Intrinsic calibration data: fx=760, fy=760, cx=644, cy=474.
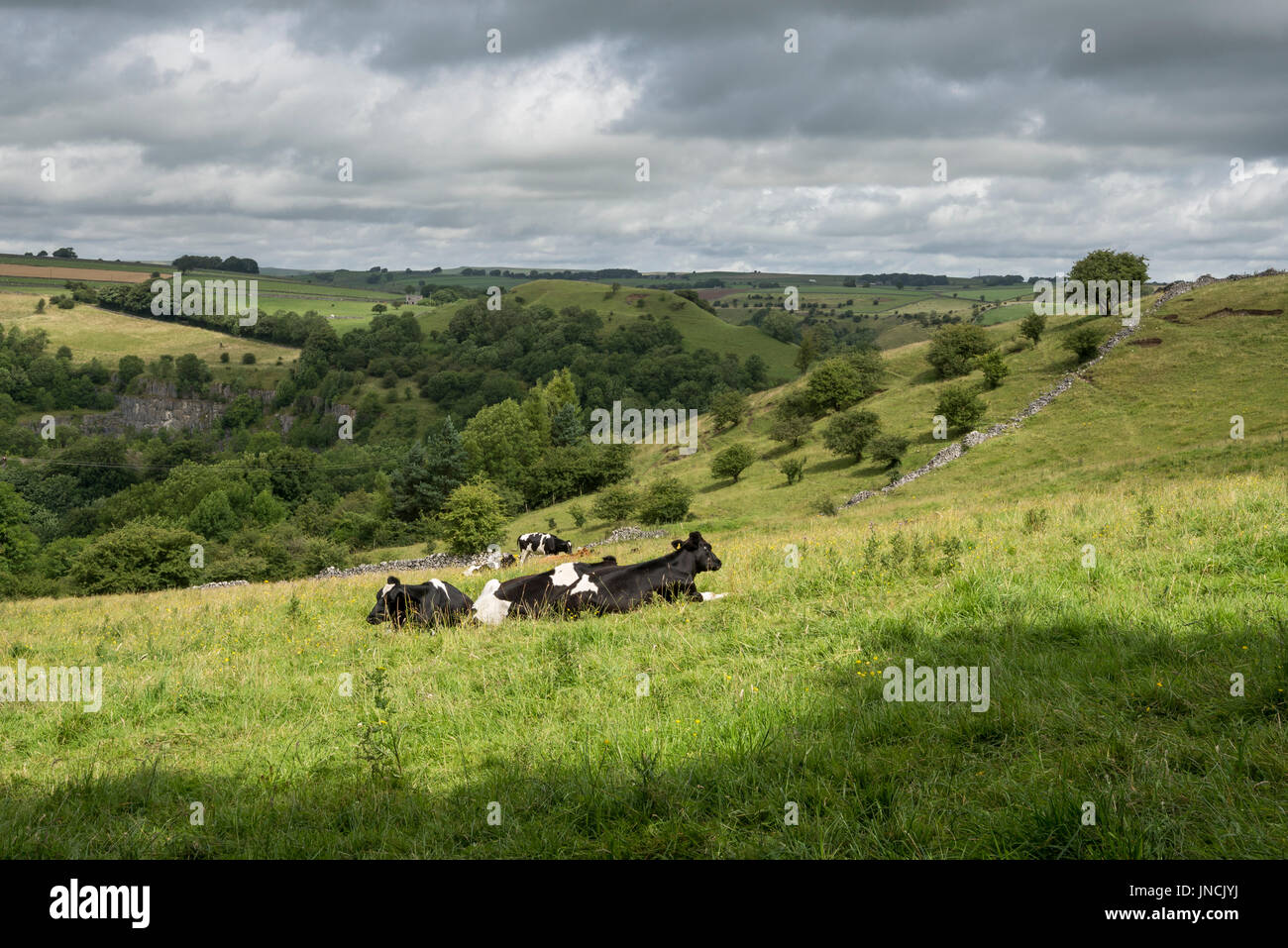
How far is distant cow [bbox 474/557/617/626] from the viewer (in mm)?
9836

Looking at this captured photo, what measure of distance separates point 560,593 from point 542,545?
1644cm

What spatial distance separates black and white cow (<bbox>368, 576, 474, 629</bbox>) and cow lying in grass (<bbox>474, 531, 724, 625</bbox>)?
1.16 feet

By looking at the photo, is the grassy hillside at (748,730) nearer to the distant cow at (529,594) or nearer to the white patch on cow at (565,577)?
the distant cow at (529,594)

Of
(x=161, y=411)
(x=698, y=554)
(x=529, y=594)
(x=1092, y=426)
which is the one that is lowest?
(x=529, y=594)

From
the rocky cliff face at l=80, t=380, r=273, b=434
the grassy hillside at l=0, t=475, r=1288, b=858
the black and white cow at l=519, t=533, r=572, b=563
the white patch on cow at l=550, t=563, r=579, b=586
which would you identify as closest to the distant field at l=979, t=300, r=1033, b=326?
the black and white cow at l=519, t=533, r=572, b=563

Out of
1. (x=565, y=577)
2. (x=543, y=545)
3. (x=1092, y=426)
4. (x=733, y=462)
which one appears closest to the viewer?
(x=565, y=577)

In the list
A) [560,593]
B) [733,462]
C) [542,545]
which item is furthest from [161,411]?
[560,593]

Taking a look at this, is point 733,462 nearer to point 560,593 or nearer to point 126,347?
point 560,593

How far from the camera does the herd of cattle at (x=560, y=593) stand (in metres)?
9.78

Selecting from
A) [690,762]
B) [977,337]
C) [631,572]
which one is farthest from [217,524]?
[690,762]

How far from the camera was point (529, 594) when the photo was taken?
33.0ft

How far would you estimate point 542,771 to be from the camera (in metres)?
4.67

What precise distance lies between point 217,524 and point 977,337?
3132 inches

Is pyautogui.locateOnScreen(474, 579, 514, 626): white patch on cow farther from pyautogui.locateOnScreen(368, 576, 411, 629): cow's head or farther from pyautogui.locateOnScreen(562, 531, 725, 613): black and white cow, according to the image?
pyautogui.locateOnScreen(368, 576, 411, 629): cow's head
